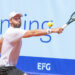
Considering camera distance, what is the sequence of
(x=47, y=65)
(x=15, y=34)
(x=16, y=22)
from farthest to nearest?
(x=47, y=65) < (x=16, y=22) < (x=15, y=34)

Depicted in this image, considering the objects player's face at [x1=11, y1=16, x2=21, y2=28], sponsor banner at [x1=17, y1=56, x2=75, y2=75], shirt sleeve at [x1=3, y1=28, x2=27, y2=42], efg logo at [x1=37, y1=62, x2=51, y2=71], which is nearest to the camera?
shirt sleeve at [x1=3, y1=28, x2=27, y2=42]

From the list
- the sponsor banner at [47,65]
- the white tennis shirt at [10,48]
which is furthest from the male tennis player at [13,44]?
the sponsor banner at [47,65]

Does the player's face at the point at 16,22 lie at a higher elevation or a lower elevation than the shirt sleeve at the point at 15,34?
higher

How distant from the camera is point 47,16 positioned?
5590 mm

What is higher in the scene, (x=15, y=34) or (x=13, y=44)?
(x=15, y=34)

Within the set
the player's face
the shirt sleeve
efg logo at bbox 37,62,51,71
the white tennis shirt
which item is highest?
the player's face

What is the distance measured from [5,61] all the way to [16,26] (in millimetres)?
473

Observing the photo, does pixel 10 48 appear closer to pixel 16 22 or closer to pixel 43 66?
pixel 16 22

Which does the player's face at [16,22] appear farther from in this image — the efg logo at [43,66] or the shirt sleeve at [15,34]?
the efg logo at [43,66]

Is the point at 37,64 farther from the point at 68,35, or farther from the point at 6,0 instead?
the point at 6,0

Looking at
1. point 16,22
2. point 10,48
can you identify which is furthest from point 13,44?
point 16,22

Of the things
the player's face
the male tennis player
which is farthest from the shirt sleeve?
the player's face

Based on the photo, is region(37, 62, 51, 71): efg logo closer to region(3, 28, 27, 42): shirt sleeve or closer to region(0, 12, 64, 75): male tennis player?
region(0, 12, 64, 75): male tennis player

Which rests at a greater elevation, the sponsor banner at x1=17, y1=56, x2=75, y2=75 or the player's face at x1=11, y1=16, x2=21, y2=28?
the player's face at x1=11, y1=16, x2=21, y2=28
